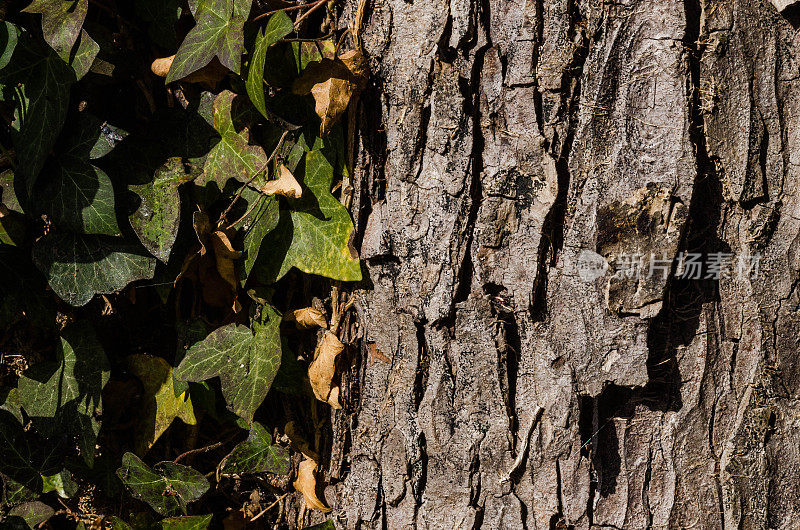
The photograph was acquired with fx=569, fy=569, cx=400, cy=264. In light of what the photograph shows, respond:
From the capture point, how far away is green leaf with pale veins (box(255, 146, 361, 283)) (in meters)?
0.94

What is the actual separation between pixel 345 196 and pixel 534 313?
366 mm

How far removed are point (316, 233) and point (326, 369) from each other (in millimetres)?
236

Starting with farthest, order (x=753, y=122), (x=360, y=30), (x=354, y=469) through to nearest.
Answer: (x=354, y=469)
(x=360, y=30)
(x=753, y=122)

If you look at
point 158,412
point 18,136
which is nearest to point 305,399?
point 158,412

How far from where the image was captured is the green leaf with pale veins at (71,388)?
1012 millimetres

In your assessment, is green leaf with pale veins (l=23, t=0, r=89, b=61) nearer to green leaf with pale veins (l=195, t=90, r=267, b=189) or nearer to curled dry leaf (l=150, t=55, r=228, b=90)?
curled dry leaf (l=150, t=55, r=228, b=90)

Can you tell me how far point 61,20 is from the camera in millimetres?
896

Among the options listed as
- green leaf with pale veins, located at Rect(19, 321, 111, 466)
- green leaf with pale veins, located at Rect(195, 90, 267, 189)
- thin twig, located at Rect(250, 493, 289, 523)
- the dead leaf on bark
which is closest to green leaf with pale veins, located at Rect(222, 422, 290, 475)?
thin twig, located at Rect(250, 493, 289, 523)

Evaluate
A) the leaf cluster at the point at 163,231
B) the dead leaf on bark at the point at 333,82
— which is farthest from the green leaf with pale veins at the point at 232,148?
the dead leaf on bark at the point at 333,82

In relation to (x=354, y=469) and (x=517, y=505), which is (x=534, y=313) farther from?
(x=354, y=469)

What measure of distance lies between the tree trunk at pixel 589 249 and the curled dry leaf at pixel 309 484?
0.68ft

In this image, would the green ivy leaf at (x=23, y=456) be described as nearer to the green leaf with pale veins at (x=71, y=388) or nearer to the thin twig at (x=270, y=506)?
the green leaf with pale veins at (x=71, y=388)

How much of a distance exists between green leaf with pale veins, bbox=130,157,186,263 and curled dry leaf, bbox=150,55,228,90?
0.45 feet

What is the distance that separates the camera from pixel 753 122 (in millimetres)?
808
